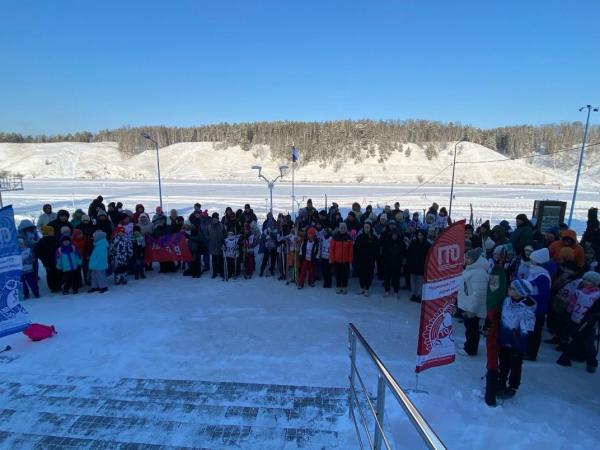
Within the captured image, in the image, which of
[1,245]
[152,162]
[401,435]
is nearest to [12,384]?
[1,245]

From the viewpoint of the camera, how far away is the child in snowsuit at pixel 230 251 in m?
9.02

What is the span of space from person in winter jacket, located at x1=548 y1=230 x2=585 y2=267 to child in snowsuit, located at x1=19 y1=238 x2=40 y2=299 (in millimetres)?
10650

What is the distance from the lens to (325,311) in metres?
7.24

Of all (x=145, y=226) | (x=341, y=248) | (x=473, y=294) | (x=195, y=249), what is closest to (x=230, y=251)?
(x=195, y=249)

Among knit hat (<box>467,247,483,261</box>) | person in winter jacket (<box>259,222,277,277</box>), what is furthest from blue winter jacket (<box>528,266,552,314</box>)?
person in winter jacket (<box>259,222,277,277</box>)

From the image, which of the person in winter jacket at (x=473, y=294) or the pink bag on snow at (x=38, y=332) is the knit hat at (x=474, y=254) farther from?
the pink bag on snow at (x=38, y=332)

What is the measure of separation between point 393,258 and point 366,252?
23.5 inches

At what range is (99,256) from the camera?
8133 millimetres

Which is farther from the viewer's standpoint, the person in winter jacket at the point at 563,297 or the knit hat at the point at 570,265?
the knit hat at the point at 570,265

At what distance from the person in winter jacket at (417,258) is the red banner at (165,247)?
18.7ft

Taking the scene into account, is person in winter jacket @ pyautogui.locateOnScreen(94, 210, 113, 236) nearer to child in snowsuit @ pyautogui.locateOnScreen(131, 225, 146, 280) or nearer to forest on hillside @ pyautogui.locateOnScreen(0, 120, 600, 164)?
child in snowsuit @ pyautogui.locateOnScreen(131, 225, 146, 280)

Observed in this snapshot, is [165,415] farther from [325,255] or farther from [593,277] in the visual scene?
[593,277]

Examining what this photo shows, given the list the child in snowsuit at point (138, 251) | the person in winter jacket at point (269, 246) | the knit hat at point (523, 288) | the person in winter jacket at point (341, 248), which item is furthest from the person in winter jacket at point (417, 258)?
the child in snowsuit at point (138, 251)

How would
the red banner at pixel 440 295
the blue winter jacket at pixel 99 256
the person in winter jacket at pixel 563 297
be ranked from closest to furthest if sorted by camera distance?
the red banner at pixel 440 295 → the person in winter jacket at pixel 563 297 → the blue winter jacket at pixel 99 256
